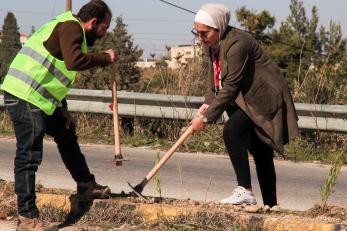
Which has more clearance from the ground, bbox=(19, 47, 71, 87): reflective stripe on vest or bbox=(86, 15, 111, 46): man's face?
bbox=(86, 15, 111, 46): man's face

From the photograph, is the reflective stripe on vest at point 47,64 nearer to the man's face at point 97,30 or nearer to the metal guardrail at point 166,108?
the man's face at point 97,30

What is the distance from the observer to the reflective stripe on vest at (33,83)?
5027 mm

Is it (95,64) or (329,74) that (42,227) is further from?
(329,74)

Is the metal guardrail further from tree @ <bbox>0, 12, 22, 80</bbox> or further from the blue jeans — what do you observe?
tree @ <bbox>0, 12, 22, 80</bbox>

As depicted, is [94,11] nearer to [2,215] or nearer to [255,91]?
[255,91]

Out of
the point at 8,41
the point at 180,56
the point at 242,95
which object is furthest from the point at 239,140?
the point at 8,41

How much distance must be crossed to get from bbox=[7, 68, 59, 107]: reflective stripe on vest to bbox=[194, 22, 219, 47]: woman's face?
1.21 m

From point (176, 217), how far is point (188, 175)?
3433 mm

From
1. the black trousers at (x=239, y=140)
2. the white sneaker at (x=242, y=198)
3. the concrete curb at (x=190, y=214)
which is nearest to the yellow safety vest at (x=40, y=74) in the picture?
the concrete curb at (x=190, y=214)

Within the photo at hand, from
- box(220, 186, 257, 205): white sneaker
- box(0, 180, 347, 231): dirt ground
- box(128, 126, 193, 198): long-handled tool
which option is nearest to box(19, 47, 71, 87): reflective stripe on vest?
box(128, 126, 193, 198): long-handled tool

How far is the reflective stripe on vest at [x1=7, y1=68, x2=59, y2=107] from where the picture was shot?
503 cm

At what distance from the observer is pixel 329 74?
1170cm

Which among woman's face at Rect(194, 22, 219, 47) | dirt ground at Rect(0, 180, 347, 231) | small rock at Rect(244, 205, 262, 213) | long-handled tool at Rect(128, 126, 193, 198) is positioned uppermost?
woman's face at Rect(194, 22, 219, 47)

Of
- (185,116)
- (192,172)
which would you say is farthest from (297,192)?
(185,116)
